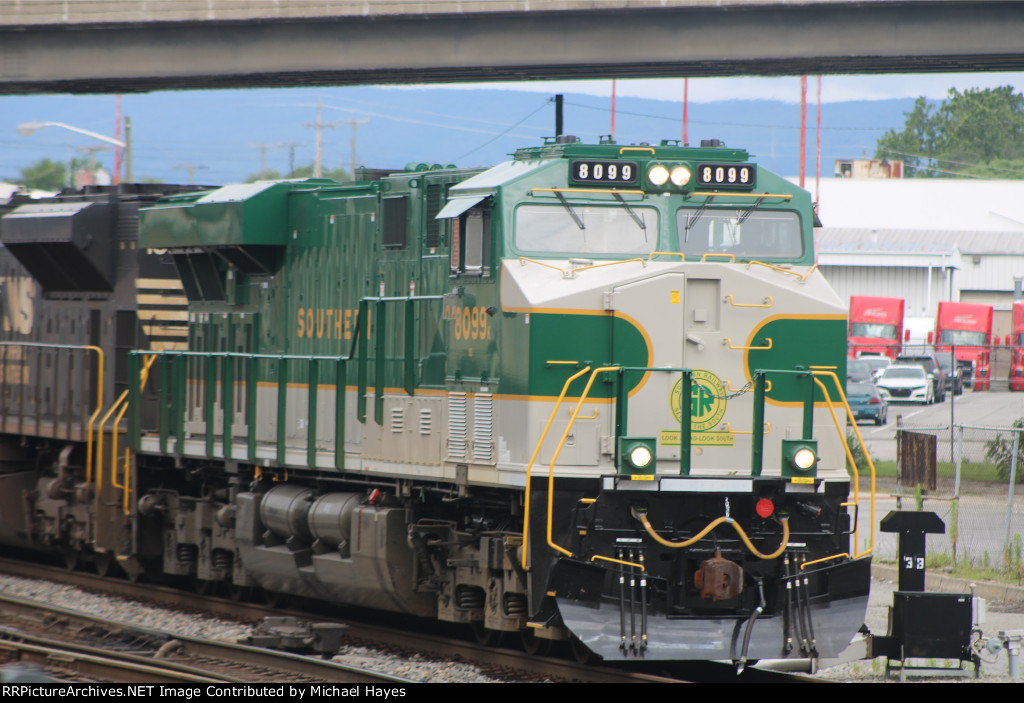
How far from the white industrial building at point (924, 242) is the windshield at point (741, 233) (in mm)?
46397

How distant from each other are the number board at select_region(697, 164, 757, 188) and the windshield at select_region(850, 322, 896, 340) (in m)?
42.4

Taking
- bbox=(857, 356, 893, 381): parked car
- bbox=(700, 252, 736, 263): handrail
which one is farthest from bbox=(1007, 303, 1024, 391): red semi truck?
bbox=(700, 252, 736, 263): handrail

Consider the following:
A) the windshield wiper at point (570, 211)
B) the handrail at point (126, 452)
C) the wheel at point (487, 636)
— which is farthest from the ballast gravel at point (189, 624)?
the windshield wiper at point (570, 211)

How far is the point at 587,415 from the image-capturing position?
938cm

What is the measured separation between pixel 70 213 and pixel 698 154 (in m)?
8.45

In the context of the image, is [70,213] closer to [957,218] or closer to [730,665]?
[730,665]

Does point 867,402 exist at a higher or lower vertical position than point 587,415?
lower

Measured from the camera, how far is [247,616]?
13391 mm

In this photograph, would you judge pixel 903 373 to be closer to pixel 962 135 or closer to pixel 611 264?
pixel 611 264

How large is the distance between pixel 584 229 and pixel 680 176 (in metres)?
0.85

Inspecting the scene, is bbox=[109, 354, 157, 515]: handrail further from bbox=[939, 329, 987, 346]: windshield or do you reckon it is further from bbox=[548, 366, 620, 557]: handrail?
bbox=[939, 329, 987, 346]: windshield

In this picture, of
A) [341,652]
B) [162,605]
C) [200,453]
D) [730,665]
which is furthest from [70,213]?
[730,665]

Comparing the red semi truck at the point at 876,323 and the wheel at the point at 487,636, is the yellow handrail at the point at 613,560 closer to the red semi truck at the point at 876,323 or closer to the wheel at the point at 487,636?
the wheel at the point at 487,636

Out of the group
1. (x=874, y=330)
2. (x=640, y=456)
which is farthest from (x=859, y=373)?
(x=640, y=456)
